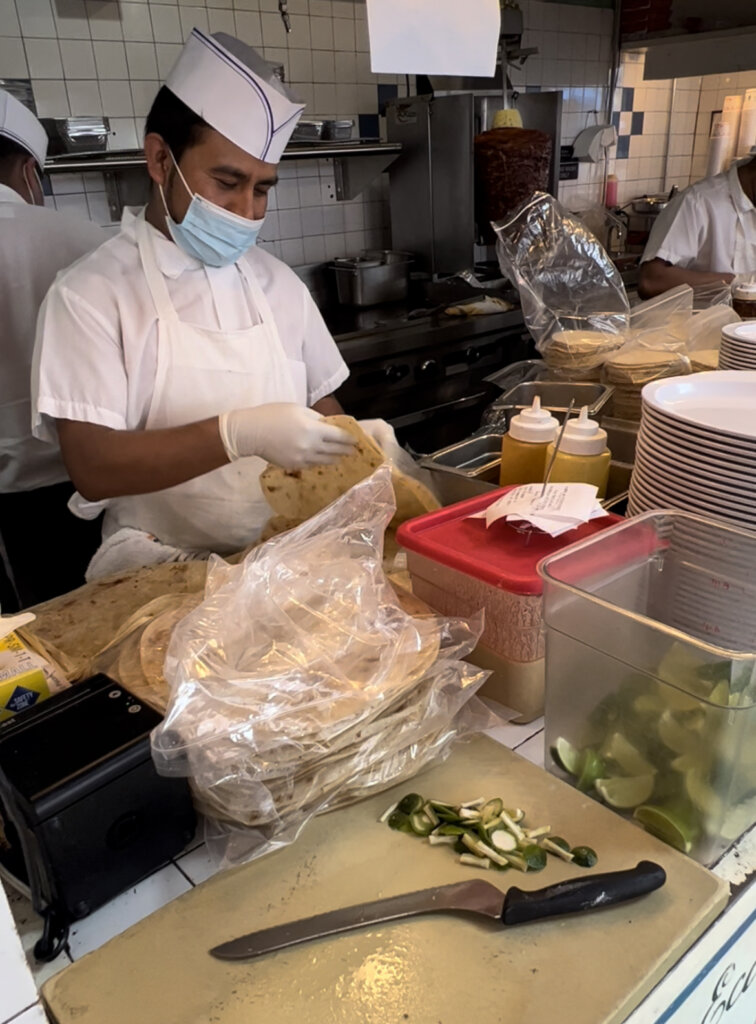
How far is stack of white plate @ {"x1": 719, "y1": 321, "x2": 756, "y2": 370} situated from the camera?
1.32 meters

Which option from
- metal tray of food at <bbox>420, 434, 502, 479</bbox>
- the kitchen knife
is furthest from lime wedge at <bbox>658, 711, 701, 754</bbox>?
metal tray of food at <bbox>420, 434, 502, 479</bbox>

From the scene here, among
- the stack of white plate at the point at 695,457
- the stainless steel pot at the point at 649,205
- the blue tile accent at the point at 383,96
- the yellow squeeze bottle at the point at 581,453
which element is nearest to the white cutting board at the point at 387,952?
the stack of white plate at the point at 695,457

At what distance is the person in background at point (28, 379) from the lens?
196cm

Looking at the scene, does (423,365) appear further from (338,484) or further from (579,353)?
(338,484)

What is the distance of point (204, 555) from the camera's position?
1.38 meters

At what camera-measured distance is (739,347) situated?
1333 mm

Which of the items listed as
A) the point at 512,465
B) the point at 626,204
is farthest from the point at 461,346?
the point at 626,204

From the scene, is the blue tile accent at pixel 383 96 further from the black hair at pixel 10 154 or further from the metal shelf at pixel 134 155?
the black hair at pixel 10 154

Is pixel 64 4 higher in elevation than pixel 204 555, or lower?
higher

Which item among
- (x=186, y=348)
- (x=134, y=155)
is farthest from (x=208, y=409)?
(x=134, y=155)

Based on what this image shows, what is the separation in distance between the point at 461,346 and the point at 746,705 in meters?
2.50

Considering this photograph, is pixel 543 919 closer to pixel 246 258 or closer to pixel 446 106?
pixel 246 258

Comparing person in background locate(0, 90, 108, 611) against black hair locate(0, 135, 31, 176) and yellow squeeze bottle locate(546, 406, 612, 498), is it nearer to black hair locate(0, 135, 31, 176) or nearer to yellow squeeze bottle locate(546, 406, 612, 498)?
black hair locate(0, 135, 31, 176)

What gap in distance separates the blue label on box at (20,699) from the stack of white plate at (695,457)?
729mm
